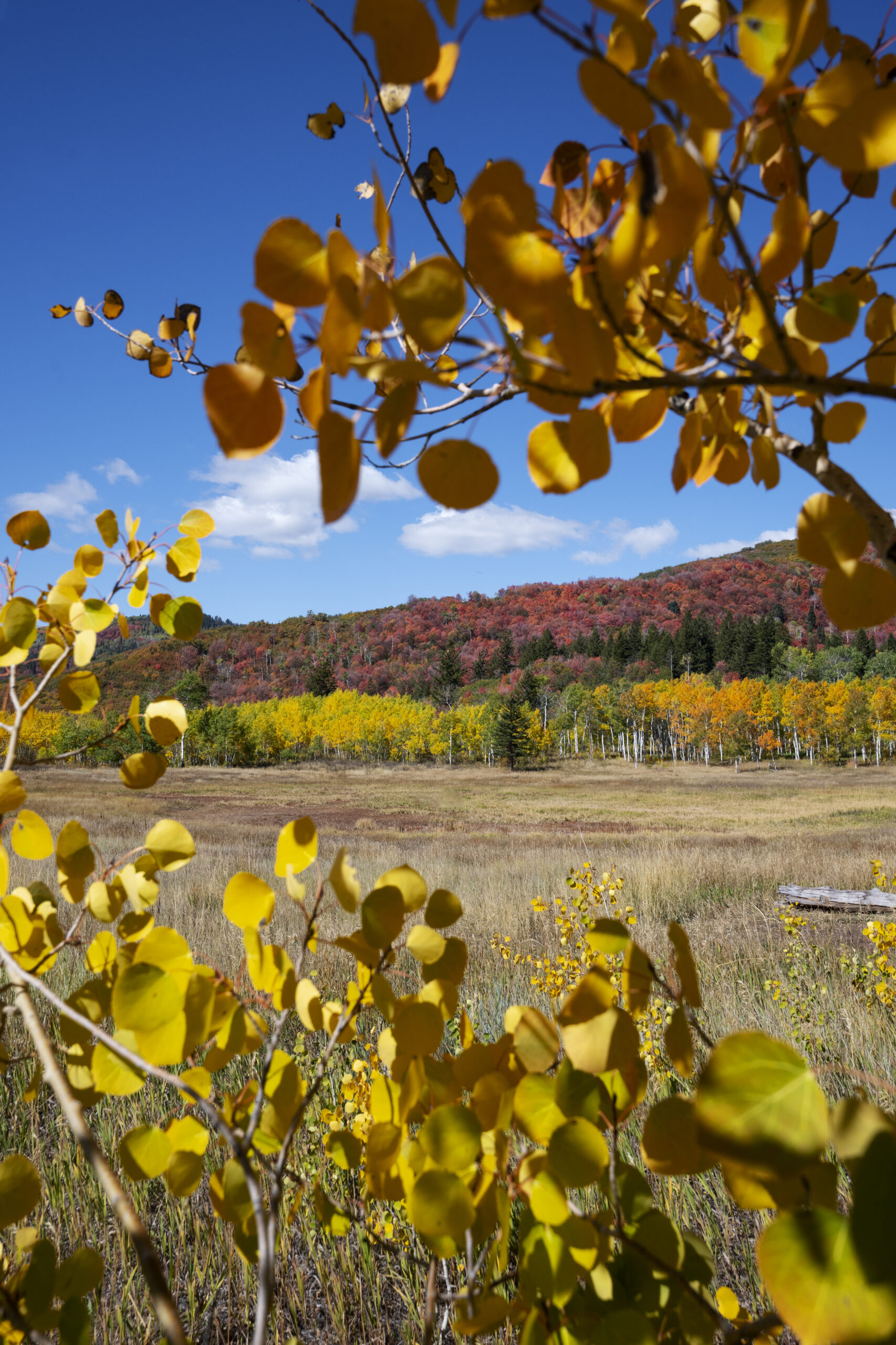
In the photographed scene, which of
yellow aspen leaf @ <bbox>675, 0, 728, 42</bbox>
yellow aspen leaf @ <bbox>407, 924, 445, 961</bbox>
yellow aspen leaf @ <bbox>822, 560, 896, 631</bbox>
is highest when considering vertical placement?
yellow aspen leaf @ <bbox>675, 0, 728, 42</bbox>

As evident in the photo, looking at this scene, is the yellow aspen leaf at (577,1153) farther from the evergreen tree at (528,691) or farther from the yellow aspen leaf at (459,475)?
the evergreen tree at (528,691)

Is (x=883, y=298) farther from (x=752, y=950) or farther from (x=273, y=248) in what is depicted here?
(x=752, y=950)

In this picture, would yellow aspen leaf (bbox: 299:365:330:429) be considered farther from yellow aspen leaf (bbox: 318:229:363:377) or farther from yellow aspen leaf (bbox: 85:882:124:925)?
yellow aspen leaf (bbox: 85:882:124:925)

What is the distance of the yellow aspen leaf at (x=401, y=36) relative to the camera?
26 centimetres

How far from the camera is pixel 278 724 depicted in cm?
4134

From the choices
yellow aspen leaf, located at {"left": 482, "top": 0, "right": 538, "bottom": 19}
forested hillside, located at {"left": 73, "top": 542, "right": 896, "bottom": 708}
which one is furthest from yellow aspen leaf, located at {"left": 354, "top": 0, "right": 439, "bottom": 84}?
forested hillside, located at {"left": 73, "top": 542, "right": 896, "bottom": 708}

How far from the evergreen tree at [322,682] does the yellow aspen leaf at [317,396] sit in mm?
57031

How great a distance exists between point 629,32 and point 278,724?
42.6 metres

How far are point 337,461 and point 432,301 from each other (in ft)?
0.24

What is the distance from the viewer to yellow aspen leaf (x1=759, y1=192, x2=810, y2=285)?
30 centimetres

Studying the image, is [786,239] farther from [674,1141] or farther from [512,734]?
[512,734]

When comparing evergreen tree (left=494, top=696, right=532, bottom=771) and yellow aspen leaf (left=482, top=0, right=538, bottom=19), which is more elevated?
yellow aspen leaf (left=482, top=0, right=538, bottom=19)

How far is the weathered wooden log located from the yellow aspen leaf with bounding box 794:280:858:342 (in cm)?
615

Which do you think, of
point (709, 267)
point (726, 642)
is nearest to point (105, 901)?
point (709, 267)
